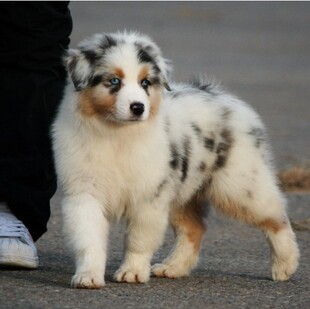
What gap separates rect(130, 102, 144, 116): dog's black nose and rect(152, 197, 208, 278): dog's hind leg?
3.28 feet

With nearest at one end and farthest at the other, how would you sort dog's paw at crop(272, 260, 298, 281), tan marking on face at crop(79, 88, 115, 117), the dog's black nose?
the dog's black nose → tan marking on face at crop(79, 88, 115, 117) → dog's paw at crop(272, 260, 298, 281)

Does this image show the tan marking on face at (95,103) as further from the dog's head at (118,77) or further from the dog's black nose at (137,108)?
the dog's black nose at (137,108)

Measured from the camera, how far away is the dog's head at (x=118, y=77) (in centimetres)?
617

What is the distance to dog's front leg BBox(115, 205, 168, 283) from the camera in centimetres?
632

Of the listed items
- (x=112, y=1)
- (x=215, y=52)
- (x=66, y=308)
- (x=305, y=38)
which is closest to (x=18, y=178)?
(x=66, y=308)

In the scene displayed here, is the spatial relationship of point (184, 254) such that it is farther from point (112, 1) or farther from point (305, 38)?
point (112, 1)

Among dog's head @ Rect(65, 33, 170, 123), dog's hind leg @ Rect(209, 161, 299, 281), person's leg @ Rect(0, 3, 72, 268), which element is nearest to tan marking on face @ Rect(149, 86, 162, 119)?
dog's head @ Rect(65, 33, 170, 123)

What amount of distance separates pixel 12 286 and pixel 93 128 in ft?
3.05

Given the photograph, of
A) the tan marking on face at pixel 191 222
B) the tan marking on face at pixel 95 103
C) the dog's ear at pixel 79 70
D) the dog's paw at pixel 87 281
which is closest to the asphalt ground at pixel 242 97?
the dog's paw at pixel 87 281

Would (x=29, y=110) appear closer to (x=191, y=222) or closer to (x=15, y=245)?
(x=15, y=245)

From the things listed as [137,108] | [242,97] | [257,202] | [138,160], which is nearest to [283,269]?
[257,202]

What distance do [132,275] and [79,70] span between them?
3.57 feet

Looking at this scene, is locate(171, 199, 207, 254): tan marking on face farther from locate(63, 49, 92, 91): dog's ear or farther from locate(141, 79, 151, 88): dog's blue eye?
locate(63, 49, 92, 91): dog's ear

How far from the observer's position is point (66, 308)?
18.3 feet
